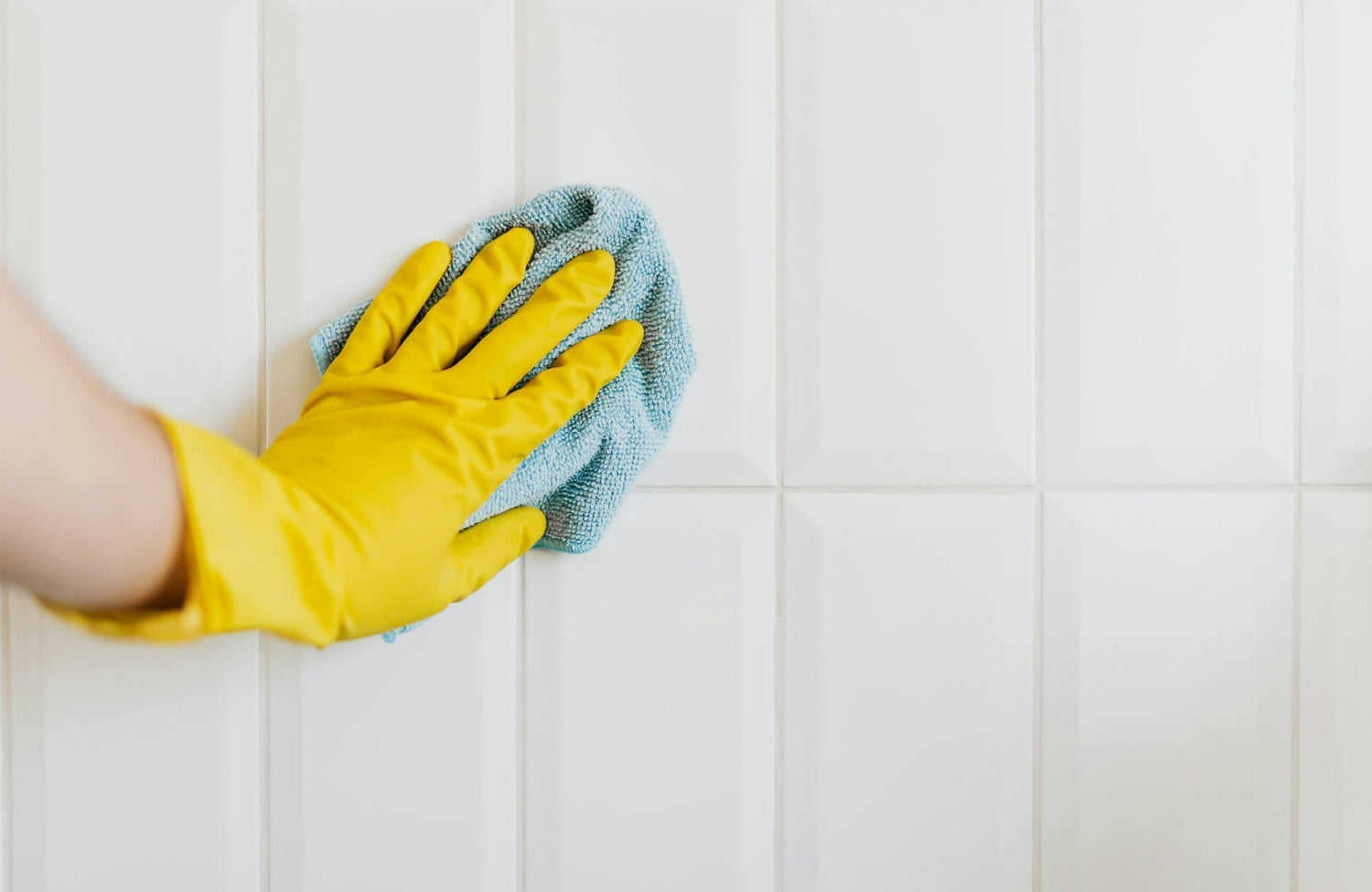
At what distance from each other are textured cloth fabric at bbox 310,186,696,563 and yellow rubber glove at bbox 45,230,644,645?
1 centimetres

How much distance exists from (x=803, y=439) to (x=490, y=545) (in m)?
0.23

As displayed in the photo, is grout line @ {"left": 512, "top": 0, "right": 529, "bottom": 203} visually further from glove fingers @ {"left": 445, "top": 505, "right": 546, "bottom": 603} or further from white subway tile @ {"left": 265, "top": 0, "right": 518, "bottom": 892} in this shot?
glove fingers @ {"left": 445, "top": 505, "right": 546, "bottom": 603}

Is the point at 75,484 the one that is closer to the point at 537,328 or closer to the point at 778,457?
the point at 537,328

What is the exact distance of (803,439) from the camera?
66 centimetres

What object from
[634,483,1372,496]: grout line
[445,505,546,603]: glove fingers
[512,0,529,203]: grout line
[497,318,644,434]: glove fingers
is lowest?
[445,505,546,603]: glove fingers

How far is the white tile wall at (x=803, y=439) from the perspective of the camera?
652mm

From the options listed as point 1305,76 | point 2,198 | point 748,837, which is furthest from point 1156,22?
point 2,198

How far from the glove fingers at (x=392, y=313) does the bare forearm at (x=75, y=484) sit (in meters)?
0.23

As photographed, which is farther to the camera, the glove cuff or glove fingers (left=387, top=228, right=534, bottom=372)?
glove fingers (left=387, top=228, right=534, bottom=372)

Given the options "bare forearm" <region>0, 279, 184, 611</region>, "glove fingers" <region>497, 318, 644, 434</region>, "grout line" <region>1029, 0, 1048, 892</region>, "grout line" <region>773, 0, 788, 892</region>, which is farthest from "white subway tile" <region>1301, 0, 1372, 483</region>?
"bare forearm" <region>0, 279, 184, 611</region>

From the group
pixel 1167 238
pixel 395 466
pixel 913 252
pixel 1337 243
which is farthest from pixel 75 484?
pixel 1337 243

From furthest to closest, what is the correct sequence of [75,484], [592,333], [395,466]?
[592,333] → [395,466] → [75,484]

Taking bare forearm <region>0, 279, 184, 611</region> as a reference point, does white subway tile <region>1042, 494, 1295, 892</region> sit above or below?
below

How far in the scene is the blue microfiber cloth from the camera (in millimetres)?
611
